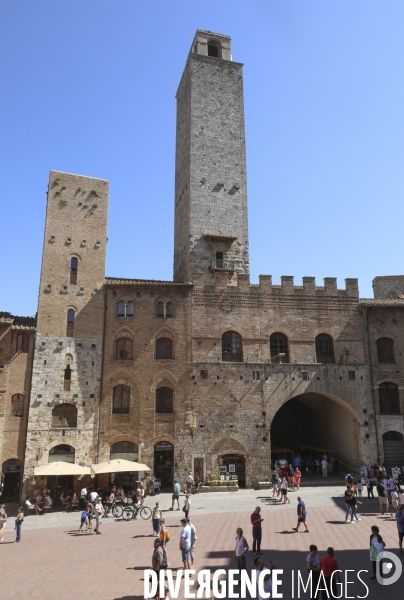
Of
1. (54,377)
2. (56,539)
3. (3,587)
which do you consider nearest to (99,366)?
(54,377)

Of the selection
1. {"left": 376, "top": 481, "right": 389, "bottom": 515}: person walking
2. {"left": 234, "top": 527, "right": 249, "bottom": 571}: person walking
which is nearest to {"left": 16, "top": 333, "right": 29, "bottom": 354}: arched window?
{"left": 234, "top": 527, "right": 249, "bottom": 571}: person walking

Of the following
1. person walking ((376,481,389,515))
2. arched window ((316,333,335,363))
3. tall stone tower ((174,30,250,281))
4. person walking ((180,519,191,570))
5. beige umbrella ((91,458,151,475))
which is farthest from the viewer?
tall stone tower ((174,30,250,281))

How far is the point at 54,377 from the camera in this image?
25656 millimetres

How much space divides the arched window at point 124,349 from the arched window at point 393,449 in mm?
16713

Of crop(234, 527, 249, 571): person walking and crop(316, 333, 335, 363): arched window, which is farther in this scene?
crop(316, 333, 335, 363): arched window

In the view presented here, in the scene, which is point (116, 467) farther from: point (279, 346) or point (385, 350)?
point (385, 350)

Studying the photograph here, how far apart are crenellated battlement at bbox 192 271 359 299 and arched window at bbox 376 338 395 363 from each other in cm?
336

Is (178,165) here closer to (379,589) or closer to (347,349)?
(347,349)

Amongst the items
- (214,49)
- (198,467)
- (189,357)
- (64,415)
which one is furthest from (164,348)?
(214,49)

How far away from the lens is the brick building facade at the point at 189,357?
2548cm

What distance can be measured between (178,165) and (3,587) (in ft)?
100

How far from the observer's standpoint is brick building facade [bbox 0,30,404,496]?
83.6 ft

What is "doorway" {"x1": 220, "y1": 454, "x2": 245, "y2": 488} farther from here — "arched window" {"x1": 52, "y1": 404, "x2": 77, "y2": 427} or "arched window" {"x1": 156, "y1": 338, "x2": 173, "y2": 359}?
"arched window" {"x1": 52, "y1": 404, "x2": 77, "y2": 427}

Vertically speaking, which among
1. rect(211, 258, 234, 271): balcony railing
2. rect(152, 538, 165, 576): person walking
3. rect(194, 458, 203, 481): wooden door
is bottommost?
rect(152, 538, 165, 576): person walking
